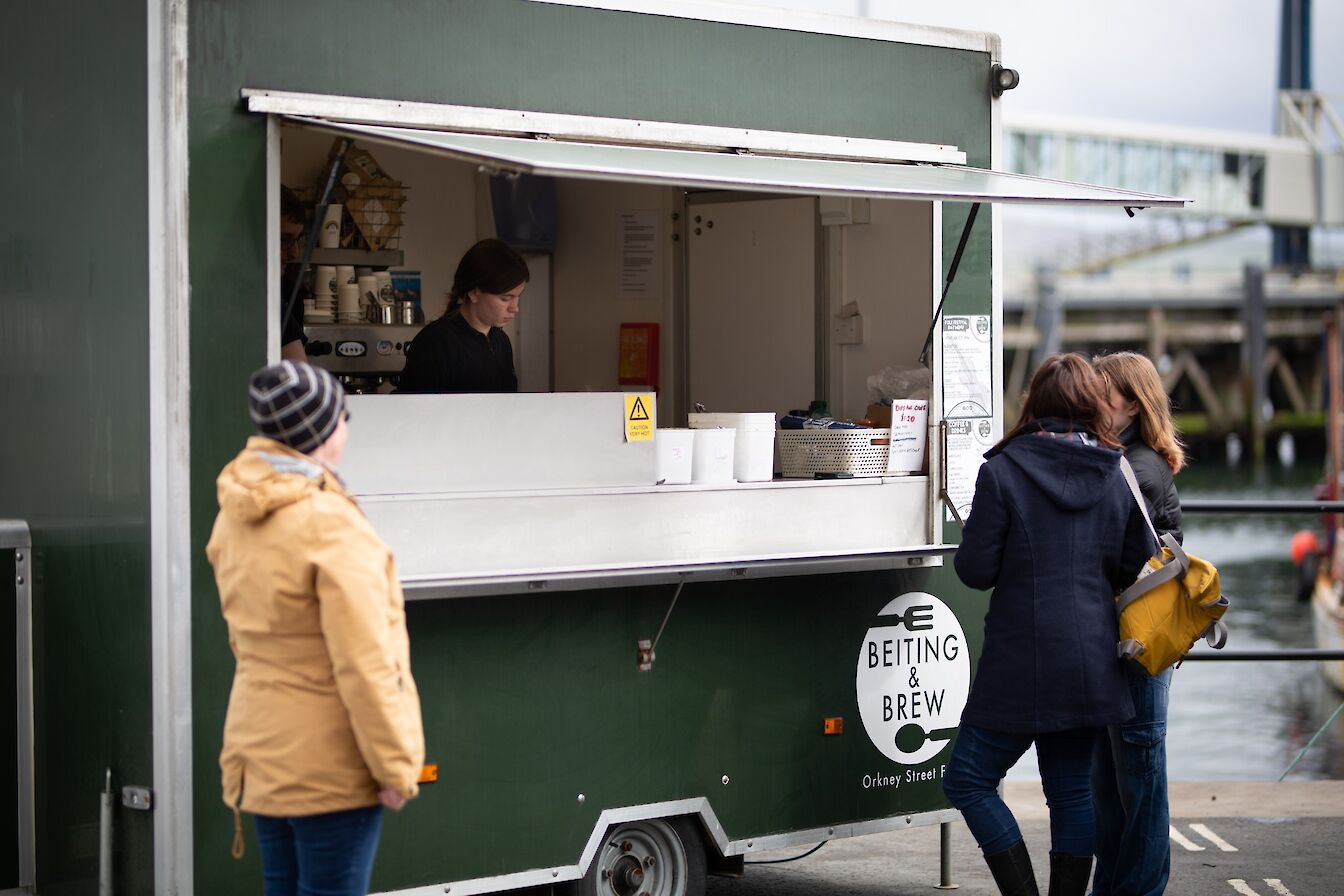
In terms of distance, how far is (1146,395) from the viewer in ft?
15.8

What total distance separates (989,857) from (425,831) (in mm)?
1489

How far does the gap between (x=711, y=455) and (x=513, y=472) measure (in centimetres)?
64

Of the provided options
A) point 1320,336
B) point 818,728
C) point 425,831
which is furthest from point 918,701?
point 1320,336

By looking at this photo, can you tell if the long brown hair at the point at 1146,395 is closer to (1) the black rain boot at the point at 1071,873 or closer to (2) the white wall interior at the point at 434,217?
(1) the black rain boot at the point at 1071,873

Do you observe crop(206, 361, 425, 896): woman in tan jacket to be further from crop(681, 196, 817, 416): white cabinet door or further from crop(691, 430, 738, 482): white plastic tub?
crop(681, 196, 817, 416): white cabinet door

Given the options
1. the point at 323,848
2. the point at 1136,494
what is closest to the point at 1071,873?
the point at 1136,494

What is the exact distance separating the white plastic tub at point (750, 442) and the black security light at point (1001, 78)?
1.23m

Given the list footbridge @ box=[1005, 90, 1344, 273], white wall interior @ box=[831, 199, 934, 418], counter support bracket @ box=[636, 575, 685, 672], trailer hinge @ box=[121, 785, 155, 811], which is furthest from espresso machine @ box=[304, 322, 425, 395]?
footbridge @ box=[1005, 90, 1344, 273]

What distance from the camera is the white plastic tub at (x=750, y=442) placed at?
5027 millimetres

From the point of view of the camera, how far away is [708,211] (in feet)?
20.7

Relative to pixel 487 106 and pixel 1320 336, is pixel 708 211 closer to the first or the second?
pixel 487 106

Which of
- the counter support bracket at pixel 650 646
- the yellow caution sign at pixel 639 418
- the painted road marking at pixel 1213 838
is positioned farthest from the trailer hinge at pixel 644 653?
the painted road marking at pixel 1213 838

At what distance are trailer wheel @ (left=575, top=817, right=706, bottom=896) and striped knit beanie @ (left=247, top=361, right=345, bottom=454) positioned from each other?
1898mm

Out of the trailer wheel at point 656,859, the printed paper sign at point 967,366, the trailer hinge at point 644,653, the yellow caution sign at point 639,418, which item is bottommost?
the trailer wheel at point 656,859
